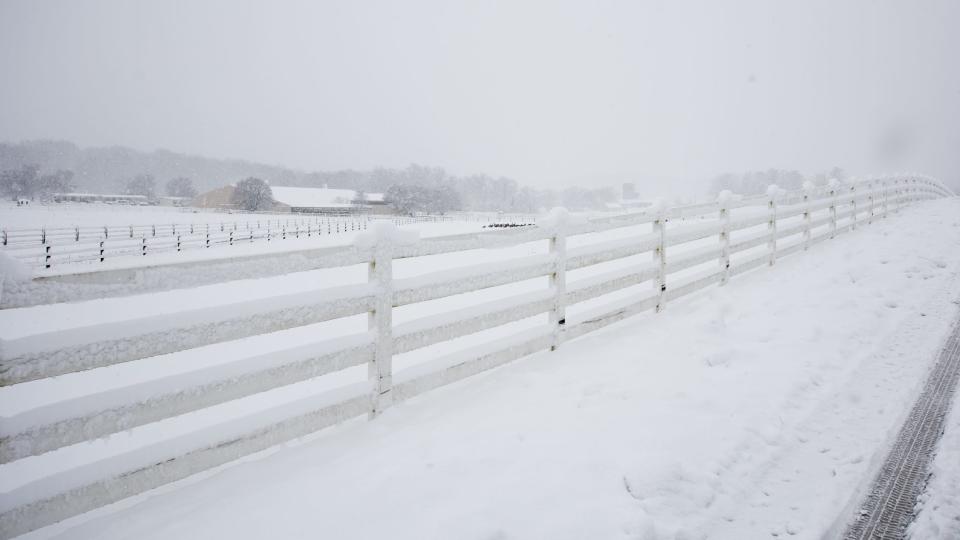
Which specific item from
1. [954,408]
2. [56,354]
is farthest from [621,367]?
[56,354]

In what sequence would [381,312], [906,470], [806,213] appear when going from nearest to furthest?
[906,470] → [381,312] → [806,213]

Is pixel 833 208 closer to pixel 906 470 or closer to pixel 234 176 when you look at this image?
pixel 906 470

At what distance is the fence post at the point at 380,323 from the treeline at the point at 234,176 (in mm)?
79516

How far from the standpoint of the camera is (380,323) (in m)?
3.74

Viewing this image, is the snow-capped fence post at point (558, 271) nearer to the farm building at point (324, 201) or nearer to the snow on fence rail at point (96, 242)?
the snow on fence rail at point (96, 242)

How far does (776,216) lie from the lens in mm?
9875

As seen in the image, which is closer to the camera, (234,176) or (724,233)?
(724,233)

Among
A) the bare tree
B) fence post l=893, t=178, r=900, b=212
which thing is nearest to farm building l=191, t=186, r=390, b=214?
the bare tree

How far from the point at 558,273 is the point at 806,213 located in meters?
9.16

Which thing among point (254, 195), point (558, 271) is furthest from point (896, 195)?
point (254, 195)

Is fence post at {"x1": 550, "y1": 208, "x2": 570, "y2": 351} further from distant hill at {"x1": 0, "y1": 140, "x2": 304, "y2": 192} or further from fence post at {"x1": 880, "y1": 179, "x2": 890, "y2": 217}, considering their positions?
distant hill at {"x1": 0, "y1": 140, "x2": 304, "y2": 192}

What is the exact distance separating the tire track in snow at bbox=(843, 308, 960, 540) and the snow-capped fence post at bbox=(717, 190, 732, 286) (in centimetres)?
438

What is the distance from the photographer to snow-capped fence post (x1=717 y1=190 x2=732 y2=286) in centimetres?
822

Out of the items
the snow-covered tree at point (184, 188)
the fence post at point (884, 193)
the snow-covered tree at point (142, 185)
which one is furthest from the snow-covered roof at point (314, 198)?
the fence post at point (884, 193)
